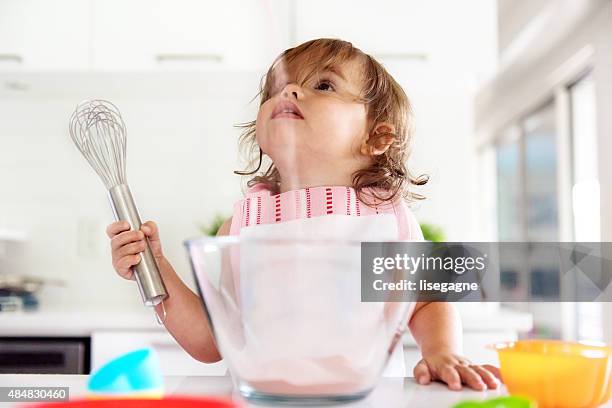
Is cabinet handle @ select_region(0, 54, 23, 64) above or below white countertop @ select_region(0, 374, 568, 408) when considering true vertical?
above

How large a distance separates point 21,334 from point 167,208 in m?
0.17

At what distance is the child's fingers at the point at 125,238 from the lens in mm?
356

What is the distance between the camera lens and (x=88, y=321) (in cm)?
51

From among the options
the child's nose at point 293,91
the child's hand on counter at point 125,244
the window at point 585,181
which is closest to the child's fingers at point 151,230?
the child's hand on counter at point 125,244

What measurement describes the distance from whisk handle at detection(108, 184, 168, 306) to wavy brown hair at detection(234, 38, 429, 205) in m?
0.08

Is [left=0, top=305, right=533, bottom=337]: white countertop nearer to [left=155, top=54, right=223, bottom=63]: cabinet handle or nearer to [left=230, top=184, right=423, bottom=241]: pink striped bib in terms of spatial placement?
[left=230, top=184, right=423, bottom=241]: pink striped bib

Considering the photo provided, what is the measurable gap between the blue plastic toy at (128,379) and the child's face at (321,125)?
137 millimetres

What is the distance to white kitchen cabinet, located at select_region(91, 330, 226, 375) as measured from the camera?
405 mm

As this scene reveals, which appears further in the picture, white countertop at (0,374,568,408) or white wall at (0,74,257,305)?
white wall at (0,74,257,305)

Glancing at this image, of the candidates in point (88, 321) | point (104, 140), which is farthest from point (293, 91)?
point (88, 321)

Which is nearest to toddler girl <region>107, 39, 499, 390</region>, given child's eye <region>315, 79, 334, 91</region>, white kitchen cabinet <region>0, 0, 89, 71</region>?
child's eye <region>315, 79, 334, 91</region>

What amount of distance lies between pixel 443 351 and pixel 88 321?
0.26 m

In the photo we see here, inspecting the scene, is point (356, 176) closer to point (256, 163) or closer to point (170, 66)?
point (256, 163)

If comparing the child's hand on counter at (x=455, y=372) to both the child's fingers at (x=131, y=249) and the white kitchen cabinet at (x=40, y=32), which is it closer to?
the child's fingers at (x=131, y=249)
